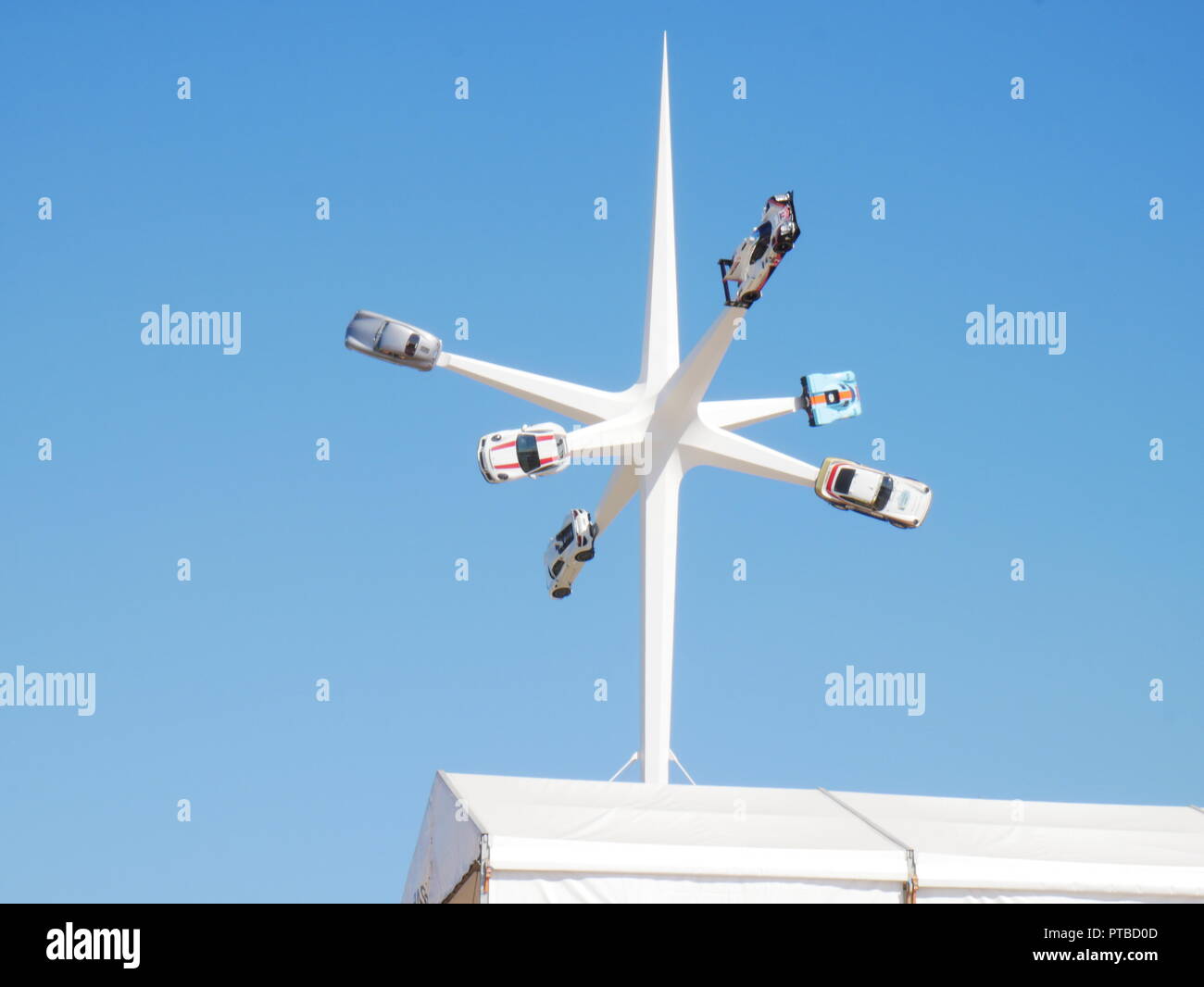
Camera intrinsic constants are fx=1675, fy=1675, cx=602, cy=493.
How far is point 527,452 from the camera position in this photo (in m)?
33.8

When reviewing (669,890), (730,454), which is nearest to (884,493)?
(730,454)

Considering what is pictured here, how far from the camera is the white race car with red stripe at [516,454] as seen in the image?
1325 inches

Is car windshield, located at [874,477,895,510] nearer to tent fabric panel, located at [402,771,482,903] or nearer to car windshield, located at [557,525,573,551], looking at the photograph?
car windshield, located at [557,525,573,551]

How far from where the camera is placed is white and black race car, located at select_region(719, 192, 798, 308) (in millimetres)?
32125

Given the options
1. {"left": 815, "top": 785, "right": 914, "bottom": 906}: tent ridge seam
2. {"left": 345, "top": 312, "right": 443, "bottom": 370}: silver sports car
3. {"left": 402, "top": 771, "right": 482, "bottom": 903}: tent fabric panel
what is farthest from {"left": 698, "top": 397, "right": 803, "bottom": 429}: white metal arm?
{"left": 815, "top": 785, "right": 914, "bottom": 906}: tent ridge seam

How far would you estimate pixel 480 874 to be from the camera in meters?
15.4

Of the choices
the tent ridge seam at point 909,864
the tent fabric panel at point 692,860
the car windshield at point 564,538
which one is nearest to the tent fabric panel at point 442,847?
the tent fabric panel at point 692,860

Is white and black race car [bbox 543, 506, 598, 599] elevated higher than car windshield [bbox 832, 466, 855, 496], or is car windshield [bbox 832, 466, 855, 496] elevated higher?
car windshield [bbox 832, 466, 855, 496]

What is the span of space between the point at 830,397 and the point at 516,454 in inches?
338

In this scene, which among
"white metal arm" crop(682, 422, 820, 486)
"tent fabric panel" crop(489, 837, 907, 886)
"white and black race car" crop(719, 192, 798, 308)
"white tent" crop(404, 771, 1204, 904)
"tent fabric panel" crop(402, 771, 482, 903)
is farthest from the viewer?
"white metal arm" crop(682, 422, 820, 486)

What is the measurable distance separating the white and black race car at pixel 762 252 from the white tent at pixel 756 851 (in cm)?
1548

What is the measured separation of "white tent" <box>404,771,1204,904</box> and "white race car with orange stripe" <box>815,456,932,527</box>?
51.1ft

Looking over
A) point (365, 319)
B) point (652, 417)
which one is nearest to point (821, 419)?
point (652, 417)
